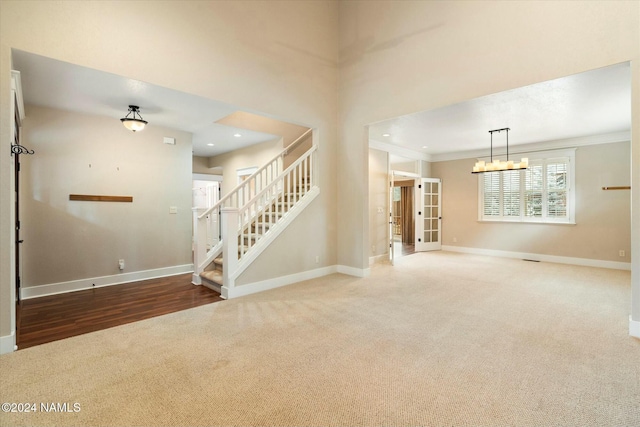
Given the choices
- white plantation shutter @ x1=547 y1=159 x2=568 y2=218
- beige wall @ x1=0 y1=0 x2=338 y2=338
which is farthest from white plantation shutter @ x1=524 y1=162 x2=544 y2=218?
beige wall @ x1=0 y1=0 x2=338 y2=338

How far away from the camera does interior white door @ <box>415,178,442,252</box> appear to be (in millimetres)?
8125

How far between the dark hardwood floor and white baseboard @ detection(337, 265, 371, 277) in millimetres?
2285

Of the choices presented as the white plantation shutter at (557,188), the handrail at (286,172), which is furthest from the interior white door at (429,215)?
the handrail at (286,172)

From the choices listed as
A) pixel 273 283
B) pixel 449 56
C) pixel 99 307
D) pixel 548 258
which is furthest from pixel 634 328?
pixel 99 307

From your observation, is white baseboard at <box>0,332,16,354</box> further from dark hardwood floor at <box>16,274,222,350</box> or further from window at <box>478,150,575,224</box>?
window at <box>478,150,575,224</box>

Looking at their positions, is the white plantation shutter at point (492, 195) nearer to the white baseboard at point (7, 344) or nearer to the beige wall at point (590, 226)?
the beige wall at point (590, 226)

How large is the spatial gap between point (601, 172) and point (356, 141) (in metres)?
5.35

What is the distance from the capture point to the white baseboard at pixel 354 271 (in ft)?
16.7

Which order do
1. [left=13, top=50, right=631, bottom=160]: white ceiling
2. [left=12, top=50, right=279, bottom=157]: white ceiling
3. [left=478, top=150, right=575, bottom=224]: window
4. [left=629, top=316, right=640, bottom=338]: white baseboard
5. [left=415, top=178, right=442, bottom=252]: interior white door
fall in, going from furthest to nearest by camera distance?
[left=415, top=178, right=442, bottom=252]: interior white door → [left=478, top=150, right=575, bottom=224]: window → [left=13, top=50, right=631, bottom=160]: white ceiling → [left=12, top=50, right=279, bottom=157]: white ceiling → [left=629, top=316, right=640, bottom=338]: white baseboard

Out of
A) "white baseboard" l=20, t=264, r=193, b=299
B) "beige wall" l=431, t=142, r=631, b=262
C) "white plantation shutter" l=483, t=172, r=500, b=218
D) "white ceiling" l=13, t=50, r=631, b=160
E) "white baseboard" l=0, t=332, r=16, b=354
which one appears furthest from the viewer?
"white plantation shutter" l=483, t=172, r=500, b=218

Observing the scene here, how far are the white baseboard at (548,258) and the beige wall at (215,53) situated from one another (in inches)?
182

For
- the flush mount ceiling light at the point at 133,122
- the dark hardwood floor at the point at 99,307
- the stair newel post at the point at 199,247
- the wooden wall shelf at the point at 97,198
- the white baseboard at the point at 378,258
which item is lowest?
the dark hardwood floor at the point at 99,307

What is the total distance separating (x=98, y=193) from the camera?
4.62 metres

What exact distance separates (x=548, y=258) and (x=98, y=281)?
361 inches
